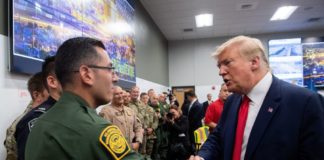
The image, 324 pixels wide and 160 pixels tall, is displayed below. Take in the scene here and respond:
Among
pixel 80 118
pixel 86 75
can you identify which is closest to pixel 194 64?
pixel 86 75

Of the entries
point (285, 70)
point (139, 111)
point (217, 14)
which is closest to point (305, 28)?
point (285, 70)

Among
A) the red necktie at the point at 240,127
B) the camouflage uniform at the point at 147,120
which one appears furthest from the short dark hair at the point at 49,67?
the camouflage uniform at the point at 147,120

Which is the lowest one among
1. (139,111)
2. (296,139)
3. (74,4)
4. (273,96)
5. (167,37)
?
(139,111)

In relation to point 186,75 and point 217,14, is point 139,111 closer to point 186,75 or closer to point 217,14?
point 217,14

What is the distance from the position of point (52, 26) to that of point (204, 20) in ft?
20.7

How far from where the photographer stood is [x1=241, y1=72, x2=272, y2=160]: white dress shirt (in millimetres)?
1450

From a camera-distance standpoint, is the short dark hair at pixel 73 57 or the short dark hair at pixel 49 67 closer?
the short dark hair at pixel 73 57

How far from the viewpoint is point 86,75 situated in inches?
41.9

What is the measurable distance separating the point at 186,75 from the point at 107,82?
32.2 ft

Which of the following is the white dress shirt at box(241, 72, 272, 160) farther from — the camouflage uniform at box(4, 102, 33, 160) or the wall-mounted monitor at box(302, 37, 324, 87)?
the wall-mounted monitor at box(302, 37, 324, 87)

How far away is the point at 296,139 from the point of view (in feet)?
4.26

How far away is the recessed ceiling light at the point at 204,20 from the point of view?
26.1 ft

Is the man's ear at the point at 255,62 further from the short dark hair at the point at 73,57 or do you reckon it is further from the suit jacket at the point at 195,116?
the suit jacket at the point at 195,116

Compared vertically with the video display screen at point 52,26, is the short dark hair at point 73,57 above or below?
below
